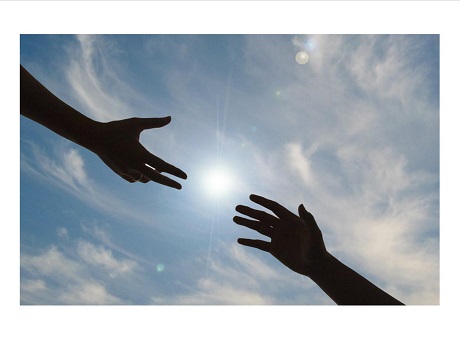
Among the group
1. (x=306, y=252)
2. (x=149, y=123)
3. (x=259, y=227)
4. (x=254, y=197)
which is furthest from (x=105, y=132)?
(x=306, y=252)

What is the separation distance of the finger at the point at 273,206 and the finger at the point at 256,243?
0.53 meters

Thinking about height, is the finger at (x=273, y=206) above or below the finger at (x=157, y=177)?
below

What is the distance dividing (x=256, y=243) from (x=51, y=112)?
12.7ft

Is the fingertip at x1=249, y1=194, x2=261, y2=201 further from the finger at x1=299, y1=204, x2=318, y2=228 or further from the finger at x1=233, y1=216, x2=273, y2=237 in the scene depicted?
the finger at x1=299, y1=204, x2=318, y2=228

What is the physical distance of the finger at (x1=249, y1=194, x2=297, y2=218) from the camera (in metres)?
5.05

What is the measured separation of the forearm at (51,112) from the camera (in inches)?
192

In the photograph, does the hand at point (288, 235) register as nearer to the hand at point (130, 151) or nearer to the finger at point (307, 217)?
the finger at point (307, 217)

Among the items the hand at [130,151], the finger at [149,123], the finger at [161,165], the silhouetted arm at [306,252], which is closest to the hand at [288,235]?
the silhouetted arm at [306,252]

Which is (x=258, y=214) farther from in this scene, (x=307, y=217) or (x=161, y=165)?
(x=161, y=165)

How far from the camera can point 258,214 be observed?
5277 millimetres

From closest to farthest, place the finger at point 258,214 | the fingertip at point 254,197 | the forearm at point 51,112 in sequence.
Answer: the forearm at point 51,112 → the fingertip at point 254,197 → the finger at point 258,214
